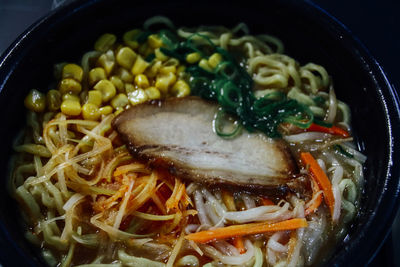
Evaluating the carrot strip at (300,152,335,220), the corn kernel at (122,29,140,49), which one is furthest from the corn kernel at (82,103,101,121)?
the carrot strip at (300,152,335,220)

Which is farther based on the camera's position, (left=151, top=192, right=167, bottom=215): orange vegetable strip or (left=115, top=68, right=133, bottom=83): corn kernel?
(left=115, top=68, right=133, bottom=83): corn kernel

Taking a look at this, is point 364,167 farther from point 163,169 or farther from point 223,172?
point 163,169

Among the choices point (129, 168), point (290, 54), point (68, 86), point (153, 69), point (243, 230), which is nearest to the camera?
point (243, 230)

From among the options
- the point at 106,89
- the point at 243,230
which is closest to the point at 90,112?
the point at 106,89

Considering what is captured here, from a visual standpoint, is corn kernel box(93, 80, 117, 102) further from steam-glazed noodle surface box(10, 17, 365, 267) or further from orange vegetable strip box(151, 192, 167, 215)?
orange vegetable strip box(151, 192, 167, 215)

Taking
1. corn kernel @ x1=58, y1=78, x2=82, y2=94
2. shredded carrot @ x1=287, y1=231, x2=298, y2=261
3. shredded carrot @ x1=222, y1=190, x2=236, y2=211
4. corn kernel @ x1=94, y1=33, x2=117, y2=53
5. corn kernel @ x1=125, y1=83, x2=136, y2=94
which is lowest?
shredded carrot @ x1=287, y1=231, x2=298, y2=261

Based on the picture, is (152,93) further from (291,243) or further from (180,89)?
(291,243)

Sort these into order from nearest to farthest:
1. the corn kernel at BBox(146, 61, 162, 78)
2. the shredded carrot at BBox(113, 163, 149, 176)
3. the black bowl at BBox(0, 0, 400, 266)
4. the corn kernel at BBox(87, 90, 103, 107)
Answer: the black bowl at BBox(0, 0, 400, 266)
the shredded carrot at BBox(113, 163, 149, 176)
the corn kernel at BBox(87, 90, 103, 107)
the corn kernel at BBox(146, 61, 162, 78)

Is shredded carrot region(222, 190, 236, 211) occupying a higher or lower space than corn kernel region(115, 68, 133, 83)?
lower
